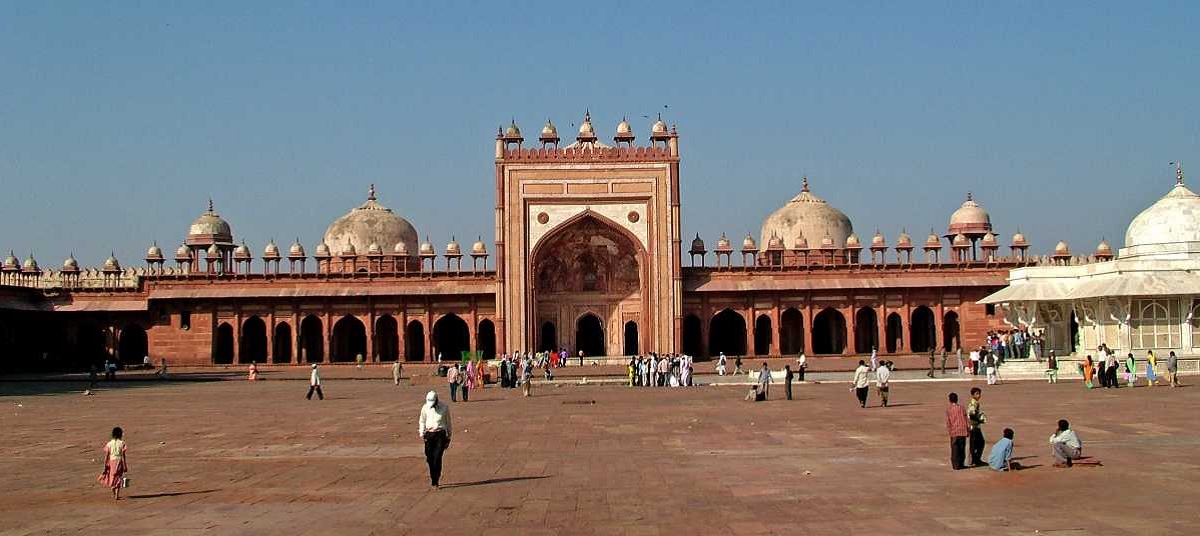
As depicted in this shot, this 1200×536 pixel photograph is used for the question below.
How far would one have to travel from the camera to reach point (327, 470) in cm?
1334

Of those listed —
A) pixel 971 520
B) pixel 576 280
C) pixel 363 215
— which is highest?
pixel 363 215

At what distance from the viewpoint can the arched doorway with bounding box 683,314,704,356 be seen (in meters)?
48.8

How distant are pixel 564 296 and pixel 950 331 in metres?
15.7

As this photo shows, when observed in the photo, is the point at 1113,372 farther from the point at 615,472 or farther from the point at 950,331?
the point at 950,331

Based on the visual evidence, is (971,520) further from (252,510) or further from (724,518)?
(252,510)

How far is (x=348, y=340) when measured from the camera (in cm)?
5191

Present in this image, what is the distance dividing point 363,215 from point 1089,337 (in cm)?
3429

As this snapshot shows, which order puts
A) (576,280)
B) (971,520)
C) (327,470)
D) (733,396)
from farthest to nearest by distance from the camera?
(576,280)
(733,396)
(327,470)
(971,520)

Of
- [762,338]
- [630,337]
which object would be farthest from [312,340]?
[762,338]

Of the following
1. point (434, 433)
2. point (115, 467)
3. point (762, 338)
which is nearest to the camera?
point (115, 467)

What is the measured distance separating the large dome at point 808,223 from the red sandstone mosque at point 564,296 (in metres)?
3.82

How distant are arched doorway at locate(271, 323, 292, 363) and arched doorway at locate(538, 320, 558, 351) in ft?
33.9

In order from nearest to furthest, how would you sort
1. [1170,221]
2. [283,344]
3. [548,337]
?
[1170,221], [548,337], [283,344]

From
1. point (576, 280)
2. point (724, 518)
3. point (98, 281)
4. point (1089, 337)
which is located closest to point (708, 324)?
point (576, 280)
